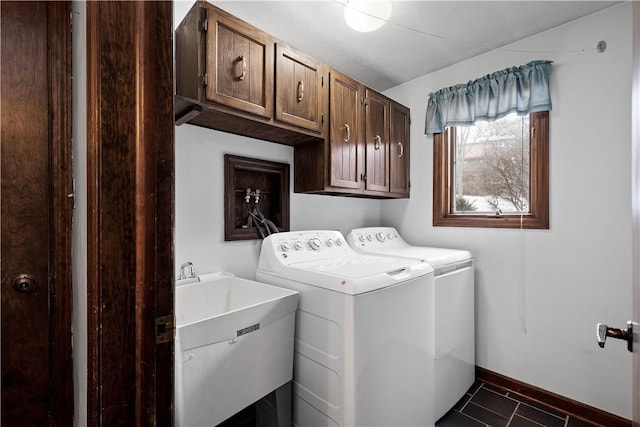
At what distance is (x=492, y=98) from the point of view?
2.14 m

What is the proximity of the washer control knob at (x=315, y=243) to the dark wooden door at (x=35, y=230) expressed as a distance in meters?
1.31

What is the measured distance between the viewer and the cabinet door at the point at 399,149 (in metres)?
2.48

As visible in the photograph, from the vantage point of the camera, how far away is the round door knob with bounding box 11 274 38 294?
26.5 inches

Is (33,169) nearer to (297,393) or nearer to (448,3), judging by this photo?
(297,393)

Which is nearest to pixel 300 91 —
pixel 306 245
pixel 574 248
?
pixel 306 245

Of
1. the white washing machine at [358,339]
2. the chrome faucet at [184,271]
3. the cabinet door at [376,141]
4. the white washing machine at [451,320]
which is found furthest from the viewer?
the cabinet door at [376,141]

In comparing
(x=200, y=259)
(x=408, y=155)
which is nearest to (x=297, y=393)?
(x=200, y=259)

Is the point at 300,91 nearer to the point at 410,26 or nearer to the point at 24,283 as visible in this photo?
the point at 410,26

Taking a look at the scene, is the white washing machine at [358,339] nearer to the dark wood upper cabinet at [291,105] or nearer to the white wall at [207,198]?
the white wall at [207,198]

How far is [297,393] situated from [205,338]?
2.30ft

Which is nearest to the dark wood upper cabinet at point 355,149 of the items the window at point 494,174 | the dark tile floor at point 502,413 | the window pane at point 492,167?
the window at point 494,174

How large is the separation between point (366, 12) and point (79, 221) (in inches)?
60.9

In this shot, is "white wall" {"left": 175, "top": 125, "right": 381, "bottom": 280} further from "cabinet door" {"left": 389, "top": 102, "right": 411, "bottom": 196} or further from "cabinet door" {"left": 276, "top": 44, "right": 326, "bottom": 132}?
"cabinet door" {"left": 389, "top": 102, "right": 411, "bottom": 196}

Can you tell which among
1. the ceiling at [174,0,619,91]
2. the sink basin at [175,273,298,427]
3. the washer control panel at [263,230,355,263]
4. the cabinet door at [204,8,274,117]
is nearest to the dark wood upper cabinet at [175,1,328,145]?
the cabinet door at [204,8,274,117]
